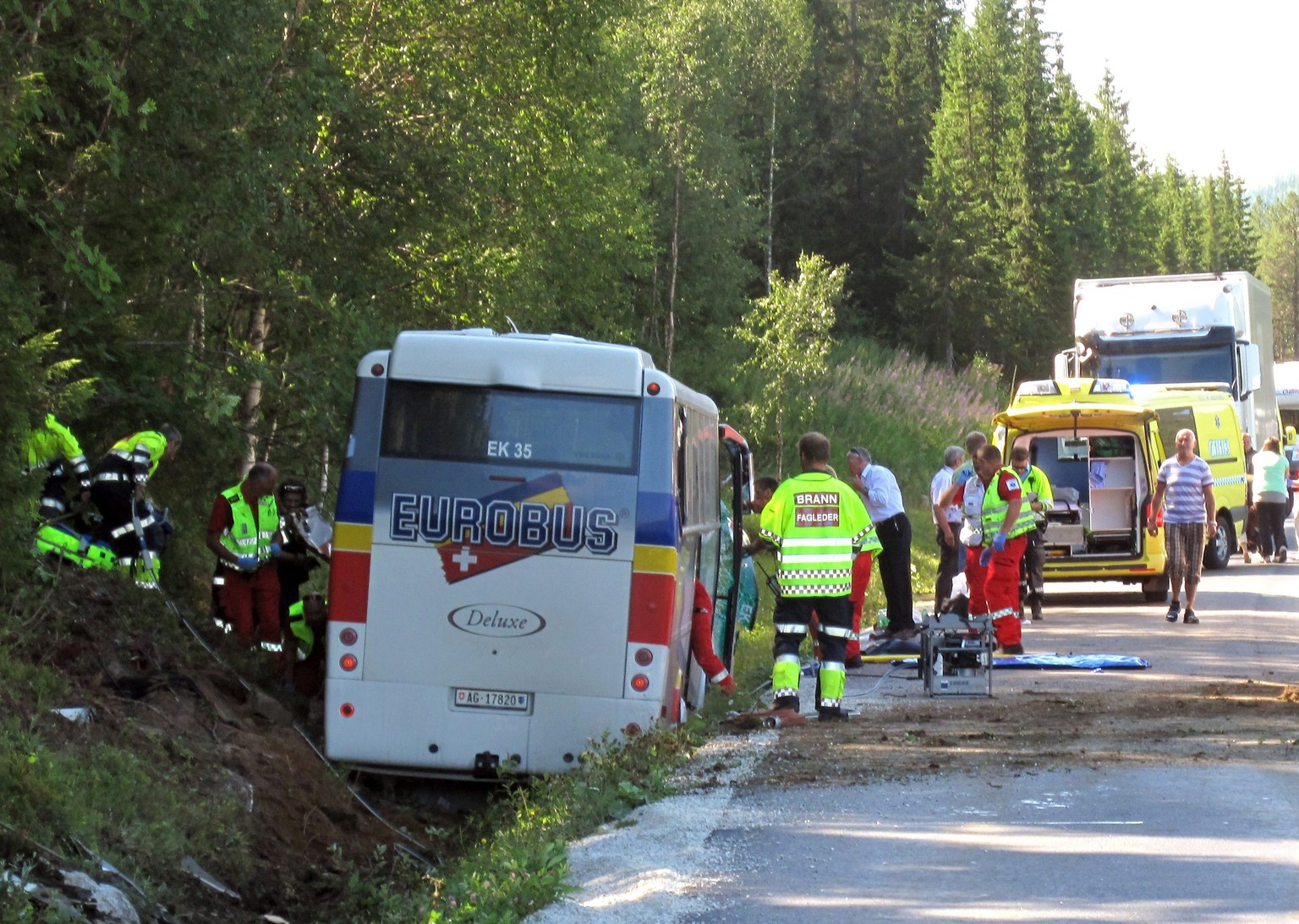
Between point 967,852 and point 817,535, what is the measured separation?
4.44m

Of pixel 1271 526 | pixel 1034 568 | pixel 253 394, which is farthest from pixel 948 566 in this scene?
pixel 1271 526

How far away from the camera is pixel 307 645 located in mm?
13242

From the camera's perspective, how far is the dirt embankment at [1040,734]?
9.52m

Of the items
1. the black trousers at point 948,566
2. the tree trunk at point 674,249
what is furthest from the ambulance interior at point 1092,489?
the tree trunk at point 674,249

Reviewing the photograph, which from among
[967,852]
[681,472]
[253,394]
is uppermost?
[253,394]

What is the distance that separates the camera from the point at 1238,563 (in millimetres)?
28391

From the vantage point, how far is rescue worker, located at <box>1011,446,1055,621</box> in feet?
56.0

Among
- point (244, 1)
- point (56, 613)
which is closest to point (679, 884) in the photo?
point (56, 613)

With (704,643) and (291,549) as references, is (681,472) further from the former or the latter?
(291,549)

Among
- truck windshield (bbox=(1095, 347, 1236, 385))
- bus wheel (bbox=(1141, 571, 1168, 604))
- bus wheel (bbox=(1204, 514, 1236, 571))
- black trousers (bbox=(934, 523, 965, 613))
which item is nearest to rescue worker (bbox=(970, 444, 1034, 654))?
black trousers (bbox=(934, 523, 965, 613))

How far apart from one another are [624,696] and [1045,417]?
461 inches

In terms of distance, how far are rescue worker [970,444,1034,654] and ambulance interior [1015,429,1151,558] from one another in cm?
517

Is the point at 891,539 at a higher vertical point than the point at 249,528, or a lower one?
higher

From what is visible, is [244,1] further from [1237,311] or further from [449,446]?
[1237,311]
